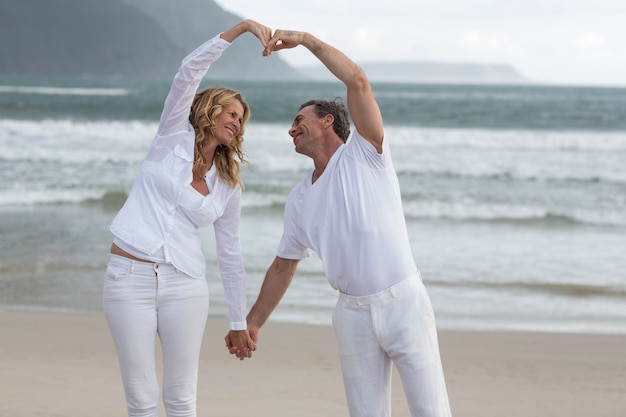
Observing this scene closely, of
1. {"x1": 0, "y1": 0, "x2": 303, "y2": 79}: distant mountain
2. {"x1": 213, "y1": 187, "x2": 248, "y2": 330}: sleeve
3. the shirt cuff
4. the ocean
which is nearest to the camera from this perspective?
{"x1": 213, "y1": 187, "x2": 248, "y2": 330}: sleeve

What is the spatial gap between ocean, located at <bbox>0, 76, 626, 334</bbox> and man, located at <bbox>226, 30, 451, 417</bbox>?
3899mm

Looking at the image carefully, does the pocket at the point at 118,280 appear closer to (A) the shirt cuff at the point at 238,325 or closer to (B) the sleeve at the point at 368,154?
(A) the shirt cuff at the point at 238,325

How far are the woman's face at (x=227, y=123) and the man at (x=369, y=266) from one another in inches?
12.5

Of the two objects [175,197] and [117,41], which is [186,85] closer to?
[175,197]

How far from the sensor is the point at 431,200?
1476cm

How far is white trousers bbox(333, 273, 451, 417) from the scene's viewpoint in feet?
9.94

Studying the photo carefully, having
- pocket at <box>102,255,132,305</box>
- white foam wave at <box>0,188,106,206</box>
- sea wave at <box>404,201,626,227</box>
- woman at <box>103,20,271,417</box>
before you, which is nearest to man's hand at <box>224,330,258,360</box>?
woman at <box>103,20,271,417</box>

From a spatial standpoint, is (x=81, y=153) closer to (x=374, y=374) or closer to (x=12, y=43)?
(x=374, y=374)

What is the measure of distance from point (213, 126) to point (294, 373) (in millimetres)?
2770

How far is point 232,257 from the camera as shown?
11.6 feet

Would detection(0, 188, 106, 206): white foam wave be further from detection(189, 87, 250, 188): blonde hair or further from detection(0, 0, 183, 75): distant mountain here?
detection(0, 0, 183, 75): distant mountain

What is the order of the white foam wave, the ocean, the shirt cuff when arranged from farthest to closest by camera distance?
the white foam wave
the ocean
the shirt cuff

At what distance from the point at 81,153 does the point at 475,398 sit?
16191mm

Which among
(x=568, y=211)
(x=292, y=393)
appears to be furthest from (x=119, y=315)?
(x=568, y=211)
